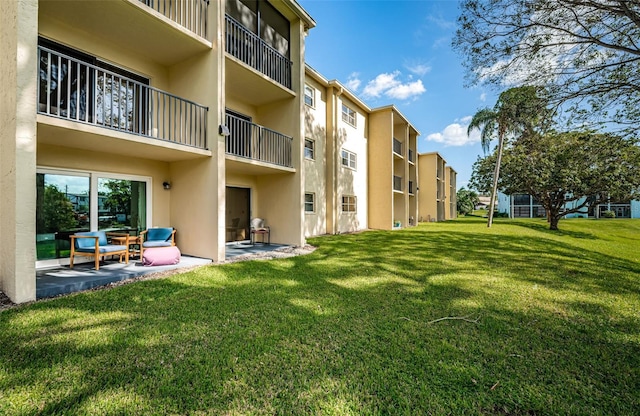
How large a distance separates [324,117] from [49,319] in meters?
13.3

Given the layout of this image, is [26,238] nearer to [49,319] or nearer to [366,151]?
[49,319]

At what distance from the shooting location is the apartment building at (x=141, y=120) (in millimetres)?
4293

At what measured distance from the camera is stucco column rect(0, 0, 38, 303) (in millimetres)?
4137

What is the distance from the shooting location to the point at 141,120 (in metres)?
6.74

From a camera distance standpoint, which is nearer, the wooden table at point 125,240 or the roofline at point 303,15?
the wooden table at point 125,240

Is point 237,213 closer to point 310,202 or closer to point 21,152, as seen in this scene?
point 310,202

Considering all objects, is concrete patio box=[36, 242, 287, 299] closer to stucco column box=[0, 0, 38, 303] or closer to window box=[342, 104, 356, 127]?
stucco column box=[0, 0, 38, 303]

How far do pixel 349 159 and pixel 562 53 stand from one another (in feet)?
34.3

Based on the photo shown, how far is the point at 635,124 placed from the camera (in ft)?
23.8

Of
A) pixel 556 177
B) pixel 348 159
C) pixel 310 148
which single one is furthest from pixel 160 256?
pixel 556 177

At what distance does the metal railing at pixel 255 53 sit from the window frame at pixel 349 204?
298 inches

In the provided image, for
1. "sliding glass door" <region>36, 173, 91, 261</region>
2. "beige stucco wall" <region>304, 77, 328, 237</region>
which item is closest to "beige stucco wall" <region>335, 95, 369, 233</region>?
"beige stucco wall" <region>304, 77, 328, 237</region>

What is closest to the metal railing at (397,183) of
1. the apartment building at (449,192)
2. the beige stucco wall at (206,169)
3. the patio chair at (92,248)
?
the beige stucco wall at (206,169)

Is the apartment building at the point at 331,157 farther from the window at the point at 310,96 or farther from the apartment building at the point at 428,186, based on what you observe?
the apartment building at the point at 428,186
